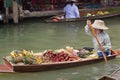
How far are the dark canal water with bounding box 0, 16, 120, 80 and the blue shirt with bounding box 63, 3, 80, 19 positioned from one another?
54 cm

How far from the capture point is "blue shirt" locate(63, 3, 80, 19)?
18719 millimetres

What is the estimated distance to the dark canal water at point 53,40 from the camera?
388 inches

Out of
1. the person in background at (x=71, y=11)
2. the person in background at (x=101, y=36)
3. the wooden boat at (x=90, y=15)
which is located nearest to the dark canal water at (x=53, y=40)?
the wooden boat at (x=90, y=15)

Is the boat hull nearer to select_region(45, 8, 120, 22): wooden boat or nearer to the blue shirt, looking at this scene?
select_region(45, 8, 120, 22): wooden boat

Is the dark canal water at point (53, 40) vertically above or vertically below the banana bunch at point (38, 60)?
below

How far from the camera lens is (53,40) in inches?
569

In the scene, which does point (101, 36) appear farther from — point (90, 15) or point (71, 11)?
point (90, 15)

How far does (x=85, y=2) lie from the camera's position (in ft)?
68.4

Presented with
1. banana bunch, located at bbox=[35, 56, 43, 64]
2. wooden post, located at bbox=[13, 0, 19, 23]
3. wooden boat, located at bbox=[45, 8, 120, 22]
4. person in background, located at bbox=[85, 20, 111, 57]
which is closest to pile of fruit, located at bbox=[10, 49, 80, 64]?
banana bunch, located at bbox=[35, 56, 43, 64]

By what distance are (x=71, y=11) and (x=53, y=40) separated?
4465 millimetres

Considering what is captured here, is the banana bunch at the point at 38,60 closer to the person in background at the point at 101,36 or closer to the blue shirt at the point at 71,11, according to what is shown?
the person in background at the point at 101,36

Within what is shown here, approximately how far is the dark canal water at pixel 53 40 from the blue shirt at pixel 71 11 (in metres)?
0.54

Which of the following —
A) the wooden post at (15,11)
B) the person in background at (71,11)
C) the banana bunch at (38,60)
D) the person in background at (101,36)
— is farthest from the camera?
the person in background at (71,11)

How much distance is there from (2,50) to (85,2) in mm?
9092
